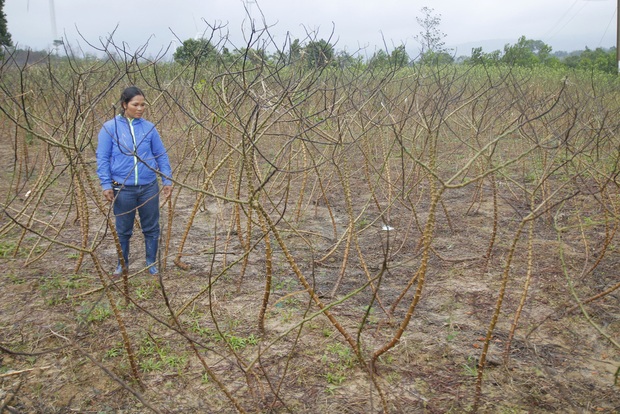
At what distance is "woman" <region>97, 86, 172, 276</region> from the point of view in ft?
10.8

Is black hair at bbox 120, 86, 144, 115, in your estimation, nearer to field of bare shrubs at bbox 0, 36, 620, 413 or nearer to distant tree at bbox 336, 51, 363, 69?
field of bare shrubs at bbox 0, 36, 620, 413

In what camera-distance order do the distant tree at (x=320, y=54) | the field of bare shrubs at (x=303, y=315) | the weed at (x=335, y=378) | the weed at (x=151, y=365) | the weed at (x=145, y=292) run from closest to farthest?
the field of bare shrubs at (x=303, y=315)
the weed at (x=335, y=378)
the weed at (x=151, y=365)
the distant tree at (x=320, y=54)
the weed at (x=145, y=292)

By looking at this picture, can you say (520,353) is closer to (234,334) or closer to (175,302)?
(234,334)

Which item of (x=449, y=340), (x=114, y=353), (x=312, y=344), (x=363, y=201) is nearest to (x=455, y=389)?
(x=449, y=340)

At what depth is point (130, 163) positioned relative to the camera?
3385 millimetres

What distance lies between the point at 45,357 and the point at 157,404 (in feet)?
2.62

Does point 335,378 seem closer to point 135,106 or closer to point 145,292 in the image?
point 145,292

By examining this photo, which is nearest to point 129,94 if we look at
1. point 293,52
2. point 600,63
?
point 293,52

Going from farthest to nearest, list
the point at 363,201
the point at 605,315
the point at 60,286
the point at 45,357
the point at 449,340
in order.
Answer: the point at 363,201
the point at 60,286
the point at 605,315
the point at 449,340
the point at 45,357

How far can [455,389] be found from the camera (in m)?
2.48

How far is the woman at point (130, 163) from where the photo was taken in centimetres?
330

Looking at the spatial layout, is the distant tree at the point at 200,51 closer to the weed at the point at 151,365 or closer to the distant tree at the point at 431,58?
the weed at the point at 151,365

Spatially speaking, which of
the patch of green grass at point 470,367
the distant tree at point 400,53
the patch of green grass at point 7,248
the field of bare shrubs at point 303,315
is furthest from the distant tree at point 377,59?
the patch of green grass at point 7,248

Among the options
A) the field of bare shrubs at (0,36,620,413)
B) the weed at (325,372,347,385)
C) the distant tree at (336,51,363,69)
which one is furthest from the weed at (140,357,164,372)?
the distant tree at (336,51,363,69)
